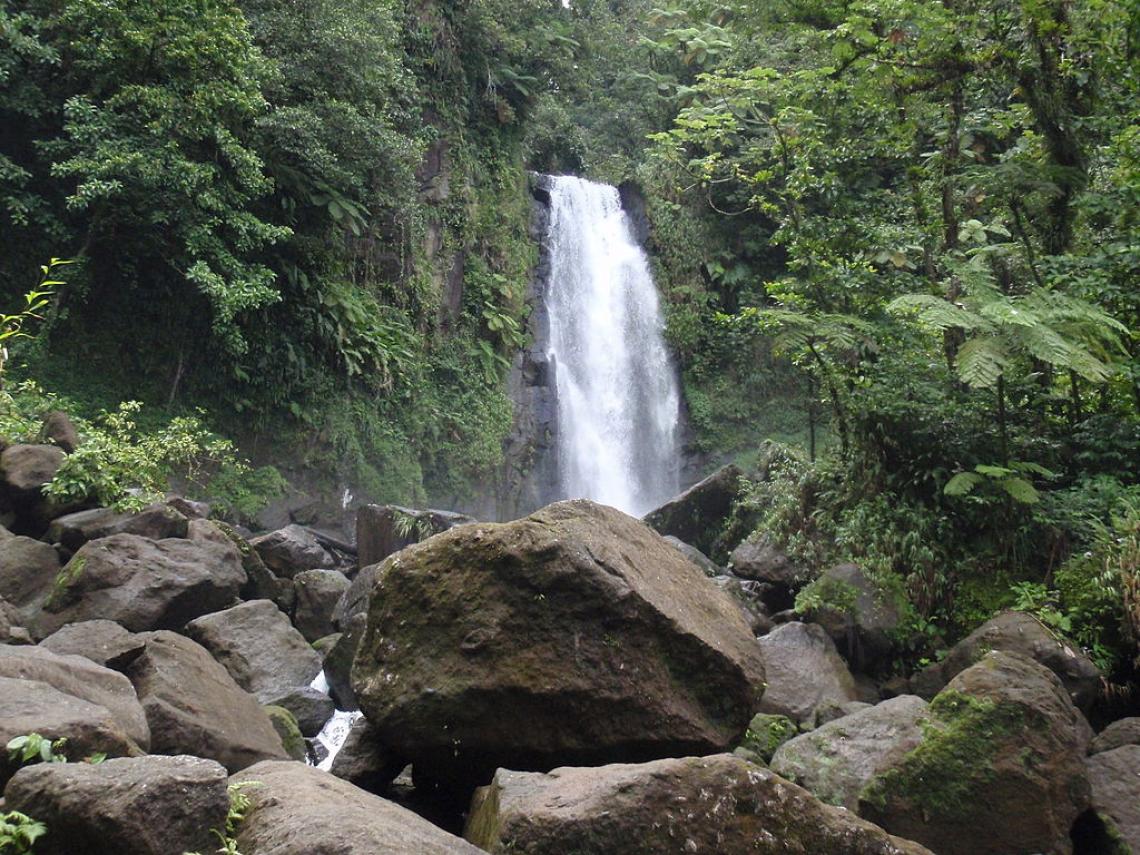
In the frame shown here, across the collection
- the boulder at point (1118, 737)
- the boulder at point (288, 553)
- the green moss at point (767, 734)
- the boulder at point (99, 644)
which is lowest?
the boulder at point (288, 553)

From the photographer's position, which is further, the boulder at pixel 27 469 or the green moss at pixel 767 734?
the boulder at pixel 27 469

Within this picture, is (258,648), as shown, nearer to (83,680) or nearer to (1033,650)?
(83,680)

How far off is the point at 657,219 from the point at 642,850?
21514mm

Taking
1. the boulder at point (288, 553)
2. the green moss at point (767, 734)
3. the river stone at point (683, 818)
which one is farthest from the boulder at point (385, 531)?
the river stone at point (683, 818)

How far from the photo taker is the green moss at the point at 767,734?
5.99m

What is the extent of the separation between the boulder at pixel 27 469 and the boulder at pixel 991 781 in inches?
306

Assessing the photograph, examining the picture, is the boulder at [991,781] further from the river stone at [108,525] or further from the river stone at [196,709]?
the river stone at [108,525]

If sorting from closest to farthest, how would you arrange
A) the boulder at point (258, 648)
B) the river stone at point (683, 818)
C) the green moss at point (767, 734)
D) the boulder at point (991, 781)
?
the river stone at point (683, 818) → the boulder at point (991, 781) → the green moss at point (767, 734) → the boulder at point (258, 648)

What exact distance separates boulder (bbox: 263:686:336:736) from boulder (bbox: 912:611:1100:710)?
487cm

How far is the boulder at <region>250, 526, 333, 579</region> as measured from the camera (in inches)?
424

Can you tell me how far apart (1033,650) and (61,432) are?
29.7ft

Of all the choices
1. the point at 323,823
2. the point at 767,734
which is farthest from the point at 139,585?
the point at 323,823

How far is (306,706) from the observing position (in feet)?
24.1

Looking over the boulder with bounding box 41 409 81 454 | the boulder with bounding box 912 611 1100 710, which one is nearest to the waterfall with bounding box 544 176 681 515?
the boulder with bounding box 41 409 81 454
